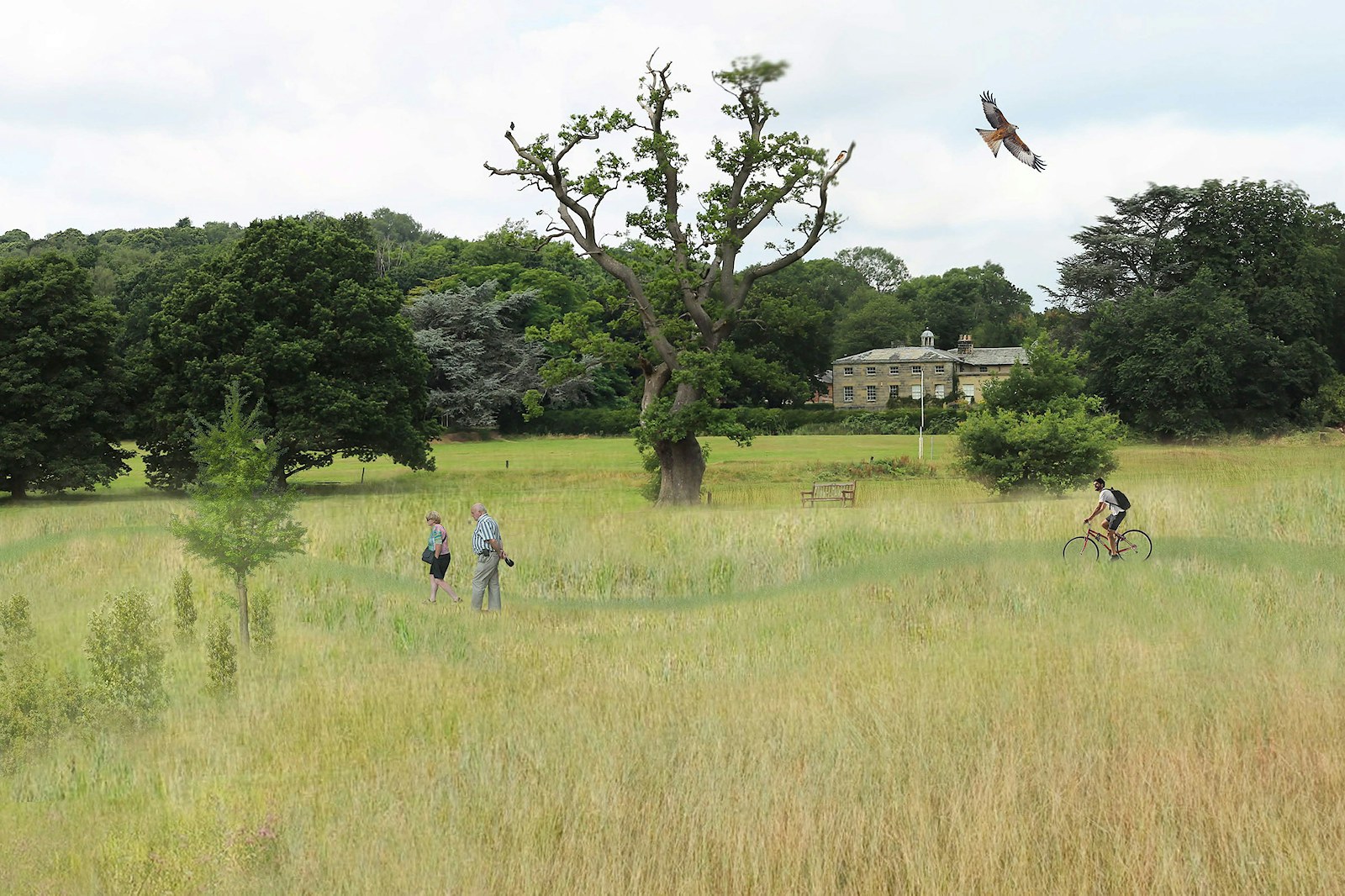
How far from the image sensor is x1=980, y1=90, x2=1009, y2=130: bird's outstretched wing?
24406 millimetres

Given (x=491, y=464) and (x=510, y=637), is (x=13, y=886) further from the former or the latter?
(x=491, y=464)

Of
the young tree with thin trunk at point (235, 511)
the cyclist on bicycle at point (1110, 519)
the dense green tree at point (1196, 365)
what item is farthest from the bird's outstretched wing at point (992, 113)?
the dense green tree at point (1196, 365)

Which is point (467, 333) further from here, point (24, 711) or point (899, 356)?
point (24, 711)

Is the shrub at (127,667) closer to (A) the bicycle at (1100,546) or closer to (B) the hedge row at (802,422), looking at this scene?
(A) the bicycle at (1100,546)

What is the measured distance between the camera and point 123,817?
8586 mm

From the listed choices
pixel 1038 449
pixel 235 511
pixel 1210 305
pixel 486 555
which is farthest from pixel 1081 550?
pixel 1210 305

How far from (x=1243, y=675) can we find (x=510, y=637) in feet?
28.5

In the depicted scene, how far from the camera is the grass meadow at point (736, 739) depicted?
752 cm

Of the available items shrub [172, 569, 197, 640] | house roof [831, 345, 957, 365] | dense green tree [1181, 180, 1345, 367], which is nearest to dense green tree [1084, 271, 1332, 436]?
dense green tree [1181, 180, 1345, 367]

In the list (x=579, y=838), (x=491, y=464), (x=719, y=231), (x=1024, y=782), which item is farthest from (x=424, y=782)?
(x=491, y=464)

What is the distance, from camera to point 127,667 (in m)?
12.2

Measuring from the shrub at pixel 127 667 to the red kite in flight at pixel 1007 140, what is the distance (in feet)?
59.7

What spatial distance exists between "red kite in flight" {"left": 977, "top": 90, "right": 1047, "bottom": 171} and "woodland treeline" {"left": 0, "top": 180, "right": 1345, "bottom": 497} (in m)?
12.5

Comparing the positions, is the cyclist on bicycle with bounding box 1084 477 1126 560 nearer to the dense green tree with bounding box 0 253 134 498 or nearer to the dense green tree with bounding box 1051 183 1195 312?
the dense green tree with bounding box 0 253 134 498
